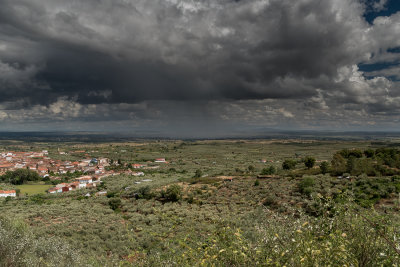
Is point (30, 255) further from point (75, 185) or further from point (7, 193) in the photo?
point (75, 185)

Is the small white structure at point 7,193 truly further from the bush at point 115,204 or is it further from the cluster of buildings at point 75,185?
the bush at point 115,204

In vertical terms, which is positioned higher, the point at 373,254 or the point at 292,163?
the point at 373,254

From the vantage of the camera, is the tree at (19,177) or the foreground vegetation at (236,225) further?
the tree at (19,177)

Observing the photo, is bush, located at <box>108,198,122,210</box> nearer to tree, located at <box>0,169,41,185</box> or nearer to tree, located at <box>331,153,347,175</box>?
tree, located at <box>331,153,347,175</box>

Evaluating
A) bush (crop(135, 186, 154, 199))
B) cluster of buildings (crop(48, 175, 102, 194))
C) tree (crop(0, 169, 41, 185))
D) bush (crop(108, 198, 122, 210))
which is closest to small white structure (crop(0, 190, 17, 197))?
cluster of buildings (crop(48, 175, 102, 194))

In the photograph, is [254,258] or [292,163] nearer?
[254,258]

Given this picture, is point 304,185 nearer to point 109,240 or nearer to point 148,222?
point 148,222

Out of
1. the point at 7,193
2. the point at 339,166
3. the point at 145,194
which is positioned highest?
the point at 339,166

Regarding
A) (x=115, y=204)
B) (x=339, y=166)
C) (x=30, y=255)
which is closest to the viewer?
(x=30, y=255)

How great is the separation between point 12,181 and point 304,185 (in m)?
80.1

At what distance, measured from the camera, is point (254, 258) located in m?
4.18

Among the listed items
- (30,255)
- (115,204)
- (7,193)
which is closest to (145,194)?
(115,204)

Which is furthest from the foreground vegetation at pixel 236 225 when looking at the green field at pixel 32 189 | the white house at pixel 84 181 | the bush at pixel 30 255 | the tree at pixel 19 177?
the tree at pixel 19 177

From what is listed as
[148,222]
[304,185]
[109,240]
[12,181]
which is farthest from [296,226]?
[12,181]
